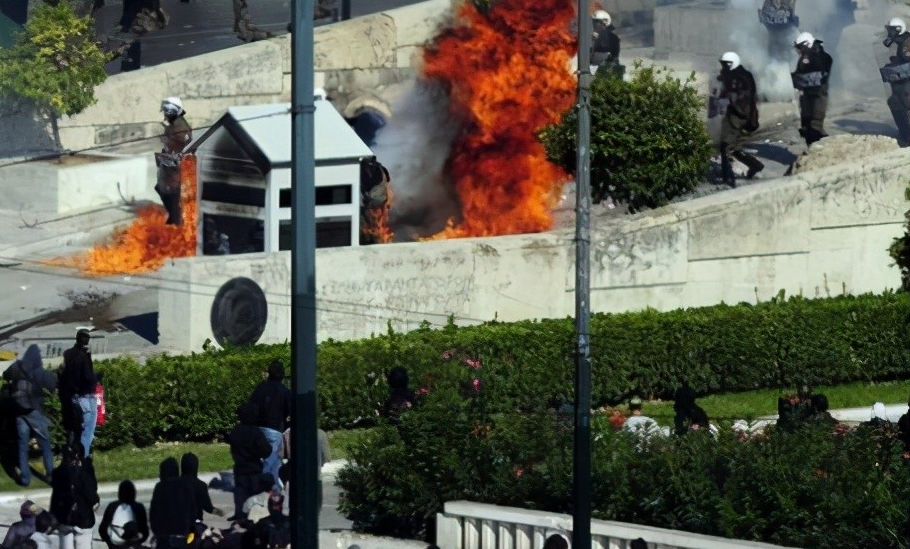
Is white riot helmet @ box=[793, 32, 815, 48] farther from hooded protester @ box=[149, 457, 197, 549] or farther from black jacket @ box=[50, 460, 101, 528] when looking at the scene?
hooded protester @ box=[149, 457, 197, 549]

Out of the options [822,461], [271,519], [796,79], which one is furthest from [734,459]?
[796,79]

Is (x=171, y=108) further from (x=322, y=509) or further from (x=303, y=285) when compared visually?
(x=303, y=285)

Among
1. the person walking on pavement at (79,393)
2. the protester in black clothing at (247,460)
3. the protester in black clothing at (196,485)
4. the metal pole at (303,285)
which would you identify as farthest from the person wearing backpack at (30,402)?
the metal pole at (303,285)

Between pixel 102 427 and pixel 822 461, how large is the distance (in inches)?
319

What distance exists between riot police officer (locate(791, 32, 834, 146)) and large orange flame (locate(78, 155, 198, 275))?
8.91m

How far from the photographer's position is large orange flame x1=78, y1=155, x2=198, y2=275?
Answer: 86.3 feet

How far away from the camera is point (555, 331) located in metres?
23.9

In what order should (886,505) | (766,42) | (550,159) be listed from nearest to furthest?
(886,505), (550,159), (766,42)

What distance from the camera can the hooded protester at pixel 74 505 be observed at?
55.8ft

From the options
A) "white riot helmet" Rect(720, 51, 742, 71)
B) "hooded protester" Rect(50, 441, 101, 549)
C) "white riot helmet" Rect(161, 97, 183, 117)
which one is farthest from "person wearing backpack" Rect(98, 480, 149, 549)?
"white riot helmet" Rect(720, 51, 742, 71)

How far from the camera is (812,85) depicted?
30.6 m

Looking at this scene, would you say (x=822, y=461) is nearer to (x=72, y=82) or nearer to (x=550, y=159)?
(x=550, y=159)

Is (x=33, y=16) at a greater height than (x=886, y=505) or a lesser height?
greater

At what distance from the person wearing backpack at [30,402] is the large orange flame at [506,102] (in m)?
9.08
